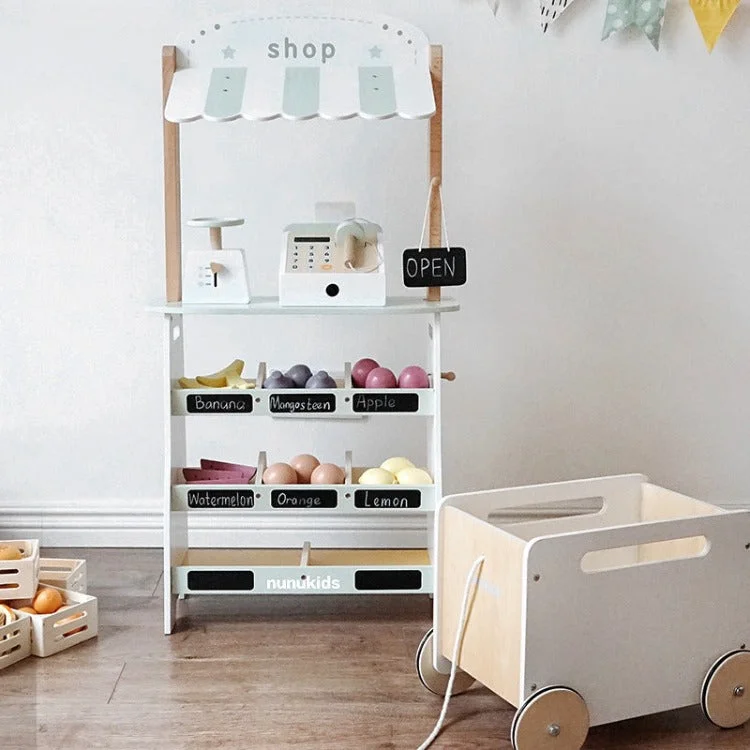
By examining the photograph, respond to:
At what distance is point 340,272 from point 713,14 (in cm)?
118

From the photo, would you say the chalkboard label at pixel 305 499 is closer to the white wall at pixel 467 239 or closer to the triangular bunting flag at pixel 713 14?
the white wall at pixel 467 239

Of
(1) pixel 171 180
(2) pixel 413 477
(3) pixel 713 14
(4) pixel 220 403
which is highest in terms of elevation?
(3) pixel 713 14

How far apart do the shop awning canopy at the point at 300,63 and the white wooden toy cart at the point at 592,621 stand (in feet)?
2.80

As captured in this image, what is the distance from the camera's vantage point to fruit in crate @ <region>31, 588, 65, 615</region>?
2.26m

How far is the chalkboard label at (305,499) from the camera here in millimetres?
2330

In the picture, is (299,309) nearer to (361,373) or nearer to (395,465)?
Answer: (361,373)

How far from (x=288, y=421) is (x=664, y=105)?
1226mm

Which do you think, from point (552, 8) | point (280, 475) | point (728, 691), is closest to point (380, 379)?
point (280, 475)

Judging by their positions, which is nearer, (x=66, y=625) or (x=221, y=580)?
(x=66, y=625)

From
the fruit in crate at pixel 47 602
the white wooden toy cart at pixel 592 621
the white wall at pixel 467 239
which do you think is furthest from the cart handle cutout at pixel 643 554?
the fruit in crate at pixel 47 602

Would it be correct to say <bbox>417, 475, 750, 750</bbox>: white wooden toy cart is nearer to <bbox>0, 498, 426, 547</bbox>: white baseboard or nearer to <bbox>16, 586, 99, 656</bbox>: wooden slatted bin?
<bbox>16, 586, 99, 656</bbox>: wooden slatted bin

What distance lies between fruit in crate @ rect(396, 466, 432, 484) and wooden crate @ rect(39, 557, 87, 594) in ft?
2.38

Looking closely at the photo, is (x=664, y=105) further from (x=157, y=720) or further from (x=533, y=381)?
(x=157, y=720)

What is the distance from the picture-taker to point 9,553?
2.31 meters
